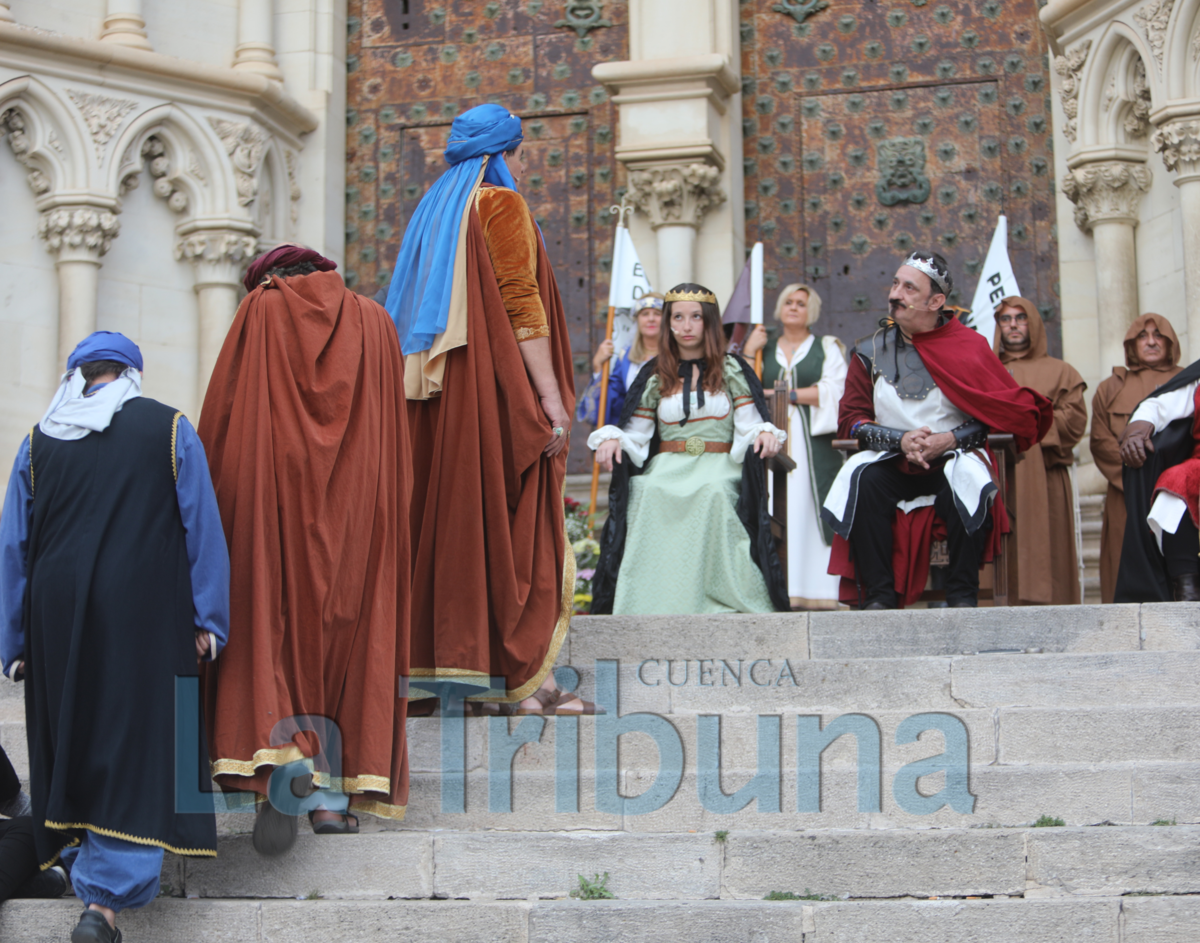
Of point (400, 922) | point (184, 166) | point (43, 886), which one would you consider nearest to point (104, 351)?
point (43, 886)

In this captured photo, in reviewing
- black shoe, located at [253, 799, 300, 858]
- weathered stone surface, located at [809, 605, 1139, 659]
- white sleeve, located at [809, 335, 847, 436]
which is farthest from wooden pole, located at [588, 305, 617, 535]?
black shoe, located at [253, 799, 300, 858]

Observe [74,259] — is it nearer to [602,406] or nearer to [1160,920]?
[602,406]

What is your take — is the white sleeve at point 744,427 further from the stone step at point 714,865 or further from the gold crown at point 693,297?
the stone step at point 714,865

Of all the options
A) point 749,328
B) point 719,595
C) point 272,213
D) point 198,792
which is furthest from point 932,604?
point 272,213

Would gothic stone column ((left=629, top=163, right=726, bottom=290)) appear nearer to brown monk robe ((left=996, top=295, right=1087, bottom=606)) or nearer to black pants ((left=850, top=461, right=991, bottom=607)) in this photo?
brown monk robe ((left=996, top=295, right=1087, bottom=606))

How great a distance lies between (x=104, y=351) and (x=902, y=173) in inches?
257

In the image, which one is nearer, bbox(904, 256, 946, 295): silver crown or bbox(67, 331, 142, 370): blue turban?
bbox(67, 331, 142, 370): blue turban

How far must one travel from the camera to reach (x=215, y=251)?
358 inches

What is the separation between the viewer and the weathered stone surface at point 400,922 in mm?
3631

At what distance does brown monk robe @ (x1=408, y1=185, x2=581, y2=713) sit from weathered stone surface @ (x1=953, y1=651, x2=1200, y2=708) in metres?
1.26

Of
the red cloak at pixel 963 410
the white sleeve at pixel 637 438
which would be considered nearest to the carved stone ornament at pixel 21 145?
the white sleeve at pixel 637 438

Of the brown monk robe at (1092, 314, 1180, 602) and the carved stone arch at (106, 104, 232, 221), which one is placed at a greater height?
the carved stone arch at (106, 104, 232, 221)

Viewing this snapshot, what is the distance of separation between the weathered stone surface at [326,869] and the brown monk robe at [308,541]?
80 mm

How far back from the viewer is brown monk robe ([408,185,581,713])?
482cm
